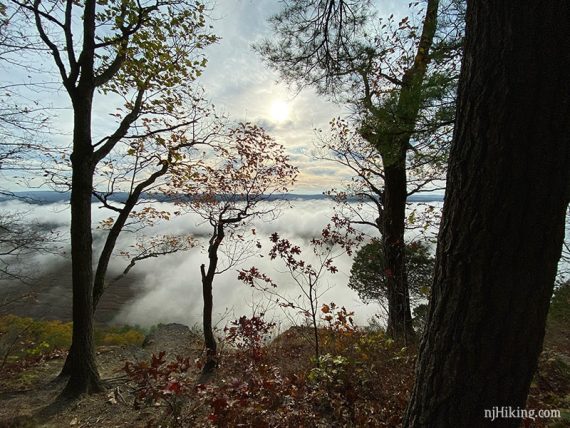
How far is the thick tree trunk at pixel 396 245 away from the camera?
6.07 m

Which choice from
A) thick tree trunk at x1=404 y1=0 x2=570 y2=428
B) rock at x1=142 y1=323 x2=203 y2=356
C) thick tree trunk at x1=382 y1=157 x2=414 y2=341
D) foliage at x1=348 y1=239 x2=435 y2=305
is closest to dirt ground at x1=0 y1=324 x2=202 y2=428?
rock at x1=142 y1=323 x2=203 y2=356

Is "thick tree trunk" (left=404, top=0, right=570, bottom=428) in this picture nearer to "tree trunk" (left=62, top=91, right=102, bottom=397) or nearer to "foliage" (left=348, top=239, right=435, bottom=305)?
"tree trunk" (left=62, top=91, right=102, bottom=397)

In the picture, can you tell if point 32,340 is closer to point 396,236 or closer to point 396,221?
point 396,236

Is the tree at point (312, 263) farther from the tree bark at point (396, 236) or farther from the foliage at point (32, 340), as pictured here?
the foliage at point (32, 340)

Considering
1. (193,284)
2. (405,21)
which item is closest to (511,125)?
(405,21)

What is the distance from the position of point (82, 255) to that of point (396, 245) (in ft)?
21.3

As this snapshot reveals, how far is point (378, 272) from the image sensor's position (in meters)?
10.5

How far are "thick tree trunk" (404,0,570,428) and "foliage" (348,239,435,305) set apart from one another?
8284 millimetres

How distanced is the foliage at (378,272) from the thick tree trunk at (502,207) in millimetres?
8284

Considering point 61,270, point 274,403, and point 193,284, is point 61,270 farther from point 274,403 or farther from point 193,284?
point 274,403

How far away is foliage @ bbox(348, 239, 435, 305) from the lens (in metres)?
10.0

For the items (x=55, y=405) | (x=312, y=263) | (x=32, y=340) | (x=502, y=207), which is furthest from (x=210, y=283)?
(x=502, y=207)

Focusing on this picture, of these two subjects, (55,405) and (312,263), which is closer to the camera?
(55,405)

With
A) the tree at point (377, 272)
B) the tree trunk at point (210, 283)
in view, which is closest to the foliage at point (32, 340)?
the tree trunk at point (210, 283)
